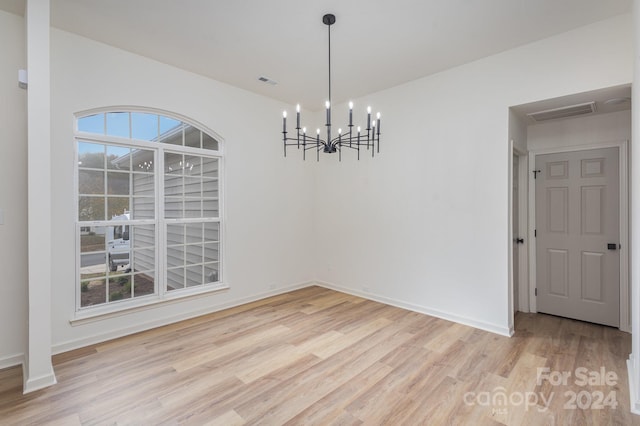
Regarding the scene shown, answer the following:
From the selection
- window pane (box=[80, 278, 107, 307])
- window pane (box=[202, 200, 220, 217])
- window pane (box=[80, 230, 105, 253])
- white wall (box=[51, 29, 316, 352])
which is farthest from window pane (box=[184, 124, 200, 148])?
window pane (box=[80, 278, 107, 307])

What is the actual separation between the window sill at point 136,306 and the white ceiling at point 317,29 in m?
2.84

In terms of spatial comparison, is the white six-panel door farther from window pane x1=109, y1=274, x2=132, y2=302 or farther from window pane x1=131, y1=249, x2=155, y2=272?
window pane x1=109, y1=274, x2=132, y2=302

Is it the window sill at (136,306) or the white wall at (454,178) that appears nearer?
the white wall at (454,178)

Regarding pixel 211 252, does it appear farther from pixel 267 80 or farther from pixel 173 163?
pixel 267 80

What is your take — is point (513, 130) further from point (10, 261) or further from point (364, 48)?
point (10, 261)

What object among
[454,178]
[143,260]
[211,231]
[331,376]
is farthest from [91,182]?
[454,178]

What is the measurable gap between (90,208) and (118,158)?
0.62 metres

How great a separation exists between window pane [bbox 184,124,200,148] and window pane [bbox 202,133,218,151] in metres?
0.08

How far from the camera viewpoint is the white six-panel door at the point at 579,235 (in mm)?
3600

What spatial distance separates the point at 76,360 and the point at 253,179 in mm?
2892

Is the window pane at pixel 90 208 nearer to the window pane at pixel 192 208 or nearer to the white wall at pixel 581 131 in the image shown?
the window pane at pixel 192 208

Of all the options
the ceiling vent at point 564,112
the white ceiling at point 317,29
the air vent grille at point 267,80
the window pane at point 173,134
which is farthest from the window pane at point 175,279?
the ceiling vent at point 564,112

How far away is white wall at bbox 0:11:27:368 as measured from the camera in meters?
2.73

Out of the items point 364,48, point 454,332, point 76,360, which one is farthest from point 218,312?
point 364,48
